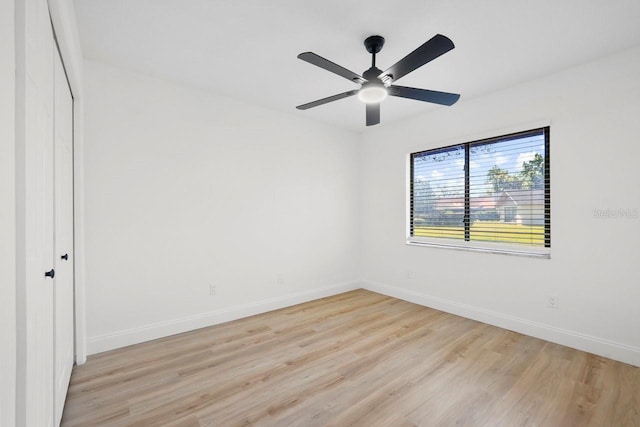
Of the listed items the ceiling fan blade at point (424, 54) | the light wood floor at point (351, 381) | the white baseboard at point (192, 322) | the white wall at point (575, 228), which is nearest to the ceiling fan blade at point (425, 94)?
the ceiling fan blade at point (424, 54)

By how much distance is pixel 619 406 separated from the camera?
185 cm

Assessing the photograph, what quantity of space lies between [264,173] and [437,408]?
9.43ft

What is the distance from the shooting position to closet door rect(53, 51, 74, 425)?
160 cm

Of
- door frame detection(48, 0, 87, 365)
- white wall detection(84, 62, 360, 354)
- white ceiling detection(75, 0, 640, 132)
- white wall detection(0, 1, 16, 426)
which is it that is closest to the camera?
white wall detection(0, 1, 16, 426)

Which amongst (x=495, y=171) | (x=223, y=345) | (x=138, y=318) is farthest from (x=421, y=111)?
(x=138, y=318)

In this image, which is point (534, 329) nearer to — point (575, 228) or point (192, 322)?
point (575, 228)

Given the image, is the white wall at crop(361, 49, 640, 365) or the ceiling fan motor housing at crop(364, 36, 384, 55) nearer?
the ceiling fan motor housing at crop(364, 36, 384, 55)

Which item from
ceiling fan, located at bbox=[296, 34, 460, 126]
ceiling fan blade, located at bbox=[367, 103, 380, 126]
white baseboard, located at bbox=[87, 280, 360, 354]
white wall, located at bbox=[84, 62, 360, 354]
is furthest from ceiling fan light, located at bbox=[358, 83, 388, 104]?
white baseboard, located at bbox=[87, 280, 360, 354]

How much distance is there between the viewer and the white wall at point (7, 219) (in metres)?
0.74

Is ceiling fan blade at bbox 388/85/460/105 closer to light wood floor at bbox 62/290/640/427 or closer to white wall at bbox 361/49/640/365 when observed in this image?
white wall at bbox 361/49/640/365

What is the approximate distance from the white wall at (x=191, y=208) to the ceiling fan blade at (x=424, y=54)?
200 cm

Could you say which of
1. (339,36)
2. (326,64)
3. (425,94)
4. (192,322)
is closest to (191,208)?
(192,322)

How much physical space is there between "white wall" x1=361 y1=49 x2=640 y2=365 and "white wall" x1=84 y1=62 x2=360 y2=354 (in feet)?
6.24

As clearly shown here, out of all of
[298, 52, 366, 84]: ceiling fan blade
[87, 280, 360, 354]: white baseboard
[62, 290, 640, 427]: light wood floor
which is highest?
[298, 52, 366, 84]: ceiling fan blade
